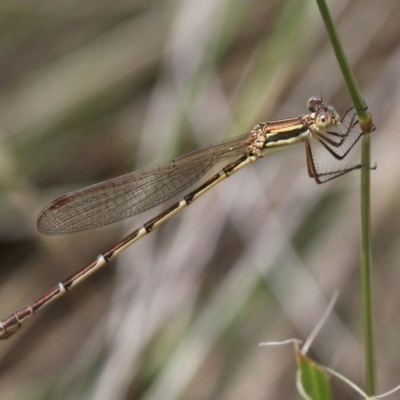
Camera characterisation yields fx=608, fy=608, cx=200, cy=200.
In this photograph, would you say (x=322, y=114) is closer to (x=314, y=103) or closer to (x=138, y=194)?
(x=314, y=103)

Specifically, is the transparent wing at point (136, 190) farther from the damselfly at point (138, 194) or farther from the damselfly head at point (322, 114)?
the damselfly head at point (322, 114)

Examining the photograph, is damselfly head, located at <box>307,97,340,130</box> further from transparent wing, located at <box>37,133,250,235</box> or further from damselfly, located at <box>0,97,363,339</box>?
transparent wing, located at <box>37,133,250,235</box>

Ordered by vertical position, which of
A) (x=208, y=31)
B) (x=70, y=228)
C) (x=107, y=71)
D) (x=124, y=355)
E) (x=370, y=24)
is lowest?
(x=124, y=355)

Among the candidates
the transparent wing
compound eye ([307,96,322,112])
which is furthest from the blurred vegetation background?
compound eye ([307,96,322,112])

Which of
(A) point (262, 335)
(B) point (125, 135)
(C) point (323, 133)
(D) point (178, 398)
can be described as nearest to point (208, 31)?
(B) point (125, 135)

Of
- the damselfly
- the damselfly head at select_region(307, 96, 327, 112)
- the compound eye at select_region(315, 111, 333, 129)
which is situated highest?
the damselfly

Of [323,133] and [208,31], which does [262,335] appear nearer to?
[323,133]
